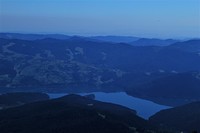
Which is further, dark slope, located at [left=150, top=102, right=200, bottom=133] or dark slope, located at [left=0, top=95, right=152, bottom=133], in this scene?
dark slope, located at [left=150, top=102, right=200, bottom=133]

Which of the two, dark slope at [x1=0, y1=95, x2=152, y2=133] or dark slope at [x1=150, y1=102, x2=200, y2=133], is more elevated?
dark slope at [x1=0, y1=95, x2=152, y2=133]

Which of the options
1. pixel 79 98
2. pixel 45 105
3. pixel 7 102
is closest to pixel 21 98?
pixel 7 102

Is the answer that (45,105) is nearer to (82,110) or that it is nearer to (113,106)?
(82,110)

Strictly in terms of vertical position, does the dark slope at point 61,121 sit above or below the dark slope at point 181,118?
above

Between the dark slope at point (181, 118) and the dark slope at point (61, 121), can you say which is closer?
the dark slope at point (61, 121)
